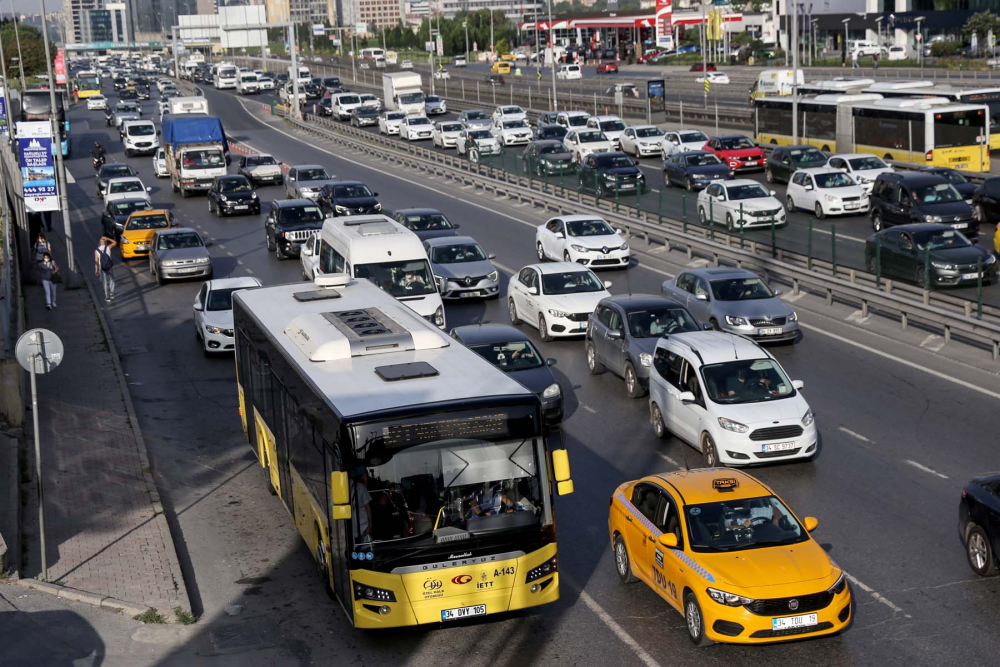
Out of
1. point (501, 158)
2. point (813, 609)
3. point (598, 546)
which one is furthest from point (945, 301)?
point (501, 158)

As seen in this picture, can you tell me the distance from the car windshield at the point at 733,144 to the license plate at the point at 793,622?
129 feet

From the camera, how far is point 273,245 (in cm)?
3738

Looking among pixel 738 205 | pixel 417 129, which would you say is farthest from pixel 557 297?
pixel 417 129

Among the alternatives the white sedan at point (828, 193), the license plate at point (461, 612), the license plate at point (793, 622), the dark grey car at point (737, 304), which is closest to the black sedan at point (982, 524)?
the license plate at point (793, 622)

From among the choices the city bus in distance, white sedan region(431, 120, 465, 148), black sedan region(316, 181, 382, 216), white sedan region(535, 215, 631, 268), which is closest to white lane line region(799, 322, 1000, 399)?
white sedan region(535, 215, 631, 268)

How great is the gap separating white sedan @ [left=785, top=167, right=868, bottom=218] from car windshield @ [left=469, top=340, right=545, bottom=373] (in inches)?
794

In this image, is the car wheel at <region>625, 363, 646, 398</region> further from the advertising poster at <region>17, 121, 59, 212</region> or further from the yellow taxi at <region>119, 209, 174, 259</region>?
the yellow taxi at <region>119, 209, 174, 259</region>

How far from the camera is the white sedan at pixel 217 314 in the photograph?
2561 centimetres

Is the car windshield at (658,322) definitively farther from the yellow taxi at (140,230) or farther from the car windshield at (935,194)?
the yellow taxi at (140,230)

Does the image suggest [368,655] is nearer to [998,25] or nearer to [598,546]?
[598,546]

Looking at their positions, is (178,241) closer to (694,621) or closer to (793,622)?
(694,621)

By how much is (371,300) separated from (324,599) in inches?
182

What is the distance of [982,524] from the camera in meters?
12.9

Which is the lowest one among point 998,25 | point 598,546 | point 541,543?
point 598,546
